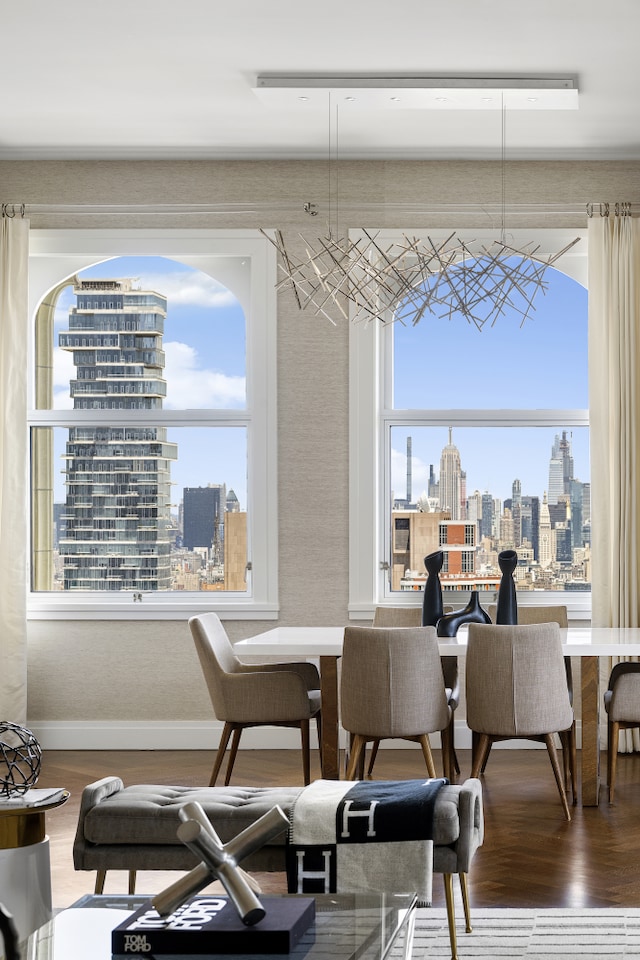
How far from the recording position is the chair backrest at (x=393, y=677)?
4.70m

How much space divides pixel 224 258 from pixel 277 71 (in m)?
1.54

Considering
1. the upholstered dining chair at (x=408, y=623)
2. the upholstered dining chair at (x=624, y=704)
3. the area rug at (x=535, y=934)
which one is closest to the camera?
the area rug at (x=535, y=934)

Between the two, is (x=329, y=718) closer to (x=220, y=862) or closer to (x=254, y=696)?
(x=254, y=696)

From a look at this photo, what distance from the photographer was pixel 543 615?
19.1ft

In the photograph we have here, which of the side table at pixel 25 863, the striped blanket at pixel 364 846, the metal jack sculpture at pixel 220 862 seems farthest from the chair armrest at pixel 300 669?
the metal jack sculpture at pixel 220 862

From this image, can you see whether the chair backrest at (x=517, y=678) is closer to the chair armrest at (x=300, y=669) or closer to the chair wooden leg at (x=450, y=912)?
the chair armrest at (x=300, y=669)

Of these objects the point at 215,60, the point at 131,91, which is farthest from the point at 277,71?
the point at 131,91

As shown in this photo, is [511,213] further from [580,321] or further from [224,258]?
[224,258]

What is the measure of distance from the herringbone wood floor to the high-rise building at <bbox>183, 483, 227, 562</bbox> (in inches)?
49.5

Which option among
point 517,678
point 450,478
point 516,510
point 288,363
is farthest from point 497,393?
point 517,678

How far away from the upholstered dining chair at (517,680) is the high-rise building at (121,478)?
8.50 feet

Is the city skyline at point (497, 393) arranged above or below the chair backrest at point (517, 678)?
above

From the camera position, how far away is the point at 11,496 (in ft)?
21.1

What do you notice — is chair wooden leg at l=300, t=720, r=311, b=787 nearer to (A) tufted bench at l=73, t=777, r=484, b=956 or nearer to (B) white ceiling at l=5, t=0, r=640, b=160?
(A) tufted bench at l=73, t=777, r=484, b=956
